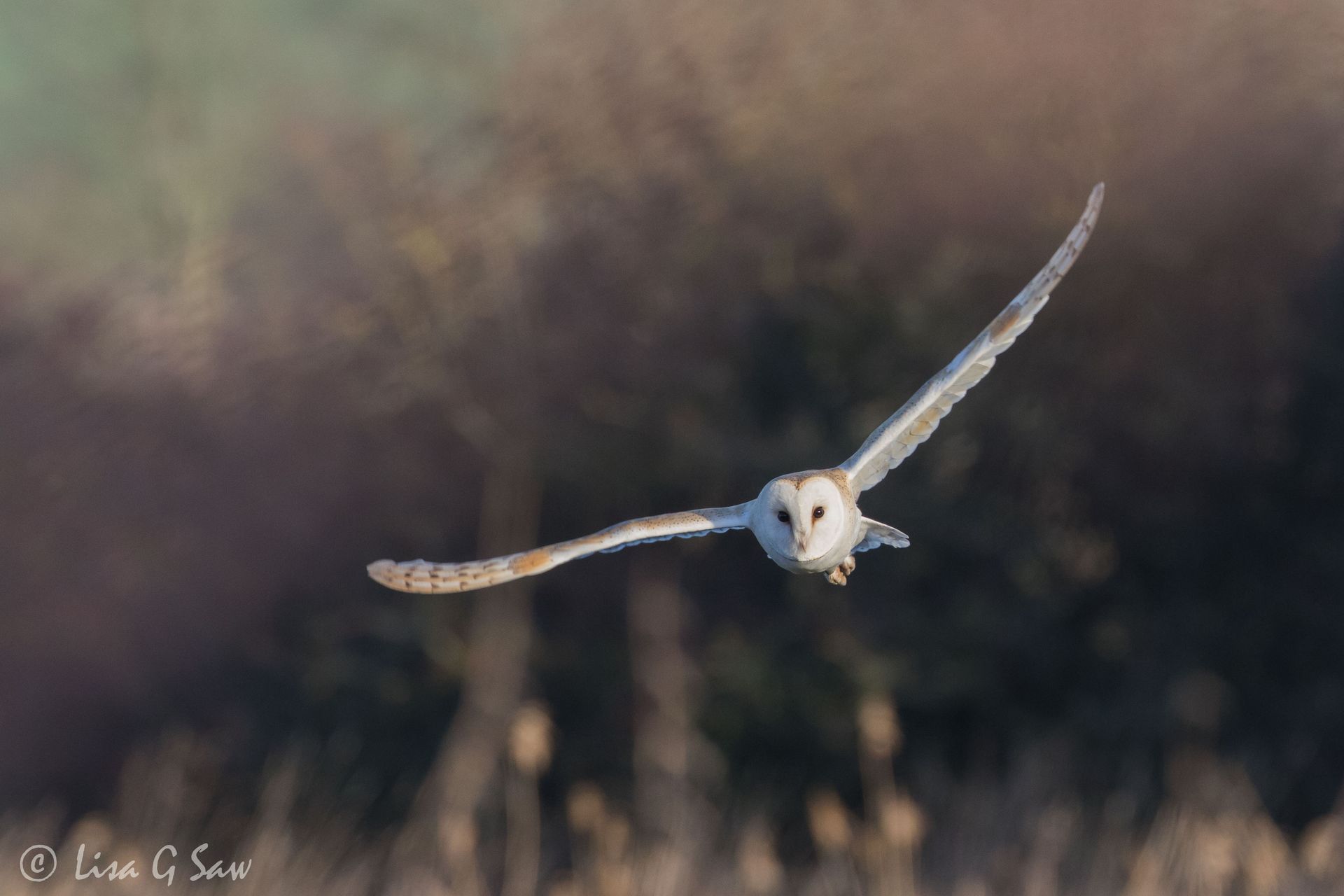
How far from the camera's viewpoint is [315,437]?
27.8ft

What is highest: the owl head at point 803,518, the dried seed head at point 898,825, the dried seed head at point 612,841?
the dried seed head at point 612,841

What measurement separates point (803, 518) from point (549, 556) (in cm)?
57

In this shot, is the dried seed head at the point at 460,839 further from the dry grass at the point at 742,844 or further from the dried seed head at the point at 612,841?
the dried seed head at the point at 612,841

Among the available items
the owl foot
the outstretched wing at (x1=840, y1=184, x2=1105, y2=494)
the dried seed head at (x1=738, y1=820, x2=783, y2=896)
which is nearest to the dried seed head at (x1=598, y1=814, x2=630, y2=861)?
the dried seed head at (x1=738, y1=820, x2=783, y2=896)

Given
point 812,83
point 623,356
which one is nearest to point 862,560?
point 623,356

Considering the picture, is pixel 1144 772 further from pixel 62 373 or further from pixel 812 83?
pixel 62 373

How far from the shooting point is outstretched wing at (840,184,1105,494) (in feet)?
9.23

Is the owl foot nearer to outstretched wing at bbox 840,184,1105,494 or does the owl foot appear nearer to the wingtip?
outstretched wing at bbox 840,184,1105,494

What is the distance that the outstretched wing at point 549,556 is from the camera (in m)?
2.95

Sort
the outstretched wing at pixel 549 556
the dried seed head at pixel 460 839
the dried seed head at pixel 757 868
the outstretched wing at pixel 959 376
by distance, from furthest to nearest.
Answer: the dried seed head at pixel 757 868 < the dried seed head at pixel 460 839 < the outstretched wing at pixel 549 556 < the outstretched wing at pixel 959 376

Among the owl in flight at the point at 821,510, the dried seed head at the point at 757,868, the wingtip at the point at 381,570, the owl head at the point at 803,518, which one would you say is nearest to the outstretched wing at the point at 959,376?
the owl in flight at the point at 821,510

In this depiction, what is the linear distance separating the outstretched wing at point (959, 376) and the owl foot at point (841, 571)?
213mm

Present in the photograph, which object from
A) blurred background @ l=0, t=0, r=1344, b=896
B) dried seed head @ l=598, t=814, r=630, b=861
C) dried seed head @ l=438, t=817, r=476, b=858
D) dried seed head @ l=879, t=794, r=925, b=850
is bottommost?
dried seed head @ l=879, t=794, r=925, b=850

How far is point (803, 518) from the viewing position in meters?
2.86
